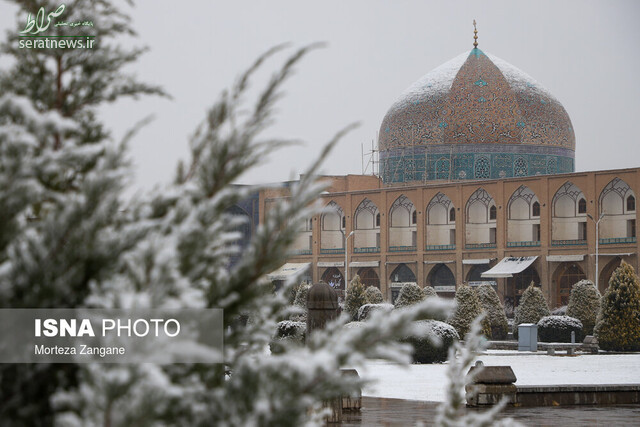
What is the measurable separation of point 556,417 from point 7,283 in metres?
9.85

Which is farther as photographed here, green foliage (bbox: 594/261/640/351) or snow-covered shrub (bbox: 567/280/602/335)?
snow-covered shrub (bbox: 567/280/602/335)

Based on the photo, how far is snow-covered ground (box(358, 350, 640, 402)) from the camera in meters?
14.1

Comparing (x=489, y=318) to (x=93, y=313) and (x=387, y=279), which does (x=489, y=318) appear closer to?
(x=387, y=279)

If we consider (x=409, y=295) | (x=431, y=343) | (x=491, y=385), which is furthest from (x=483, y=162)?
(x=491, y=385)

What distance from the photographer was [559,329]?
91.8 ft

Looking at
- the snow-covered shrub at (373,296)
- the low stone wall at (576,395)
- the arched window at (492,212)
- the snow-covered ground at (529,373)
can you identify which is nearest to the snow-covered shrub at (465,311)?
the snow-covered ground at (529,373)

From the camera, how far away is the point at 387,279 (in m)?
46.9

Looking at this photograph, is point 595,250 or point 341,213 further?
point 341,213

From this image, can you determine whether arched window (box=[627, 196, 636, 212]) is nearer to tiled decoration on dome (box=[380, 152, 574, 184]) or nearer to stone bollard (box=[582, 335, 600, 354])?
tiled decoration on dome (box=[380, 152, 574, 184])

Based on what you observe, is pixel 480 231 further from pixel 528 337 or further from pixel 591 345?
pixel 528 337

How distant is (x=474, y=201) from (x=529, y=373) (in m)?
27.6

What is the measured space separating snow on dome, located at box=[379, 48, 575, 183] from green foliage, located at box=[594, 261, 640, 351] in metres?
22.8

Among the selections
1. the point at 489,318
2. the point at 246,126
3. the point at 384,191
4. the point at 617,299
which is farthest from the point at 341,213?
the point at 246,126

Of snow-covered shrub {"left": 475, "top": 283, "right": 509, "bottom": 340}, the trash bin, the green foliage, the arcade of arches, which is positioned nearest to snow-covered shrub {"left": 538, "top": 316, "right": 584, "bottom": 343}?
the green foliage
